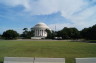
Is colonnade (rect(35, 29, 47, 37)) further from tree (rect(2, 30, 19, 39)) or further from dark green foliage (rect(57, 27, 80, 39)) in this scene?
dark green foliage (rect(57, 27, 80, 39))

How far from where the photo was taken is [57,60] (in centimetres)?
818

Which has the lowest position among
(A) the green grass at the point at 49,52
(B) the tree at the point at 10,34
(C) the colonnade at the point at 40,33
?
(A) the green grass at the point at 49,52

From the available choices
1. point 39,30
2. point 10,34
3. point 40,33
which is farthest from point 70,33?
point 40,33

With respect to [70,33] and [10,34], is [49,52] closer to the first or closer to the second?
[70,33]

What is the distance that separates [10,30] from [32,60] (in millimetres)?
96418

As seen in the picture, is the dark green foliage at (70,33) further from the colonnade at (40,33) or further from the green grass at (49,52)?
the green grass at (49,52)

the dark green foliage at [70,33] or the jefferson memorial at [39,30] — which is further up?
the jefferson memorial at [39,30]

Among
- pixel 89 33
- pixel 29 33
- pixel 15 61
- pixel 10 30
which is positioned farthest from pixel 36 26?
pixel 15 61

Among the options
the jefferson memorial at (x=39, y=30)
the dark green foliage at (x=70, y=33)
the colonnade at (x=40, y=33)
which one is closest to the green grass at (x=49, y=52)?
the dark green foliage at (x=70, y=33)

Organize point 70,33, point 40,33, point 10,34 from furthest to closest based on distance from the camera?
point 40,33
point 70,33
point 10,34

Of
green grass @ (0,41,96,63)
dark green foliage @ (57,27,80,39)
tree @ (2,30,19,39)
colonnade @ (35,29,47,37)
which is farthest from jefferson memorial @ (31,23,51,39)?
green grass @ (0,41,96,63)

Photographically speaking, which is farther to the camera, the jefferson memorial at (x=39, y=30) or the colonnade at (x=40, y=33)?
the colonnade at (x=40, y=33)

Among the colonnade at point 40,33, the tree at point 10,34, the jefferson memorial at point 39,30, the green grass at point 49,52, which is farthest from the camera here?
the colonnade at point 40,33

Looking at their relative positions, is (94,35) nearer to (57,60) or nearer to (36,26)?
(57,60)
